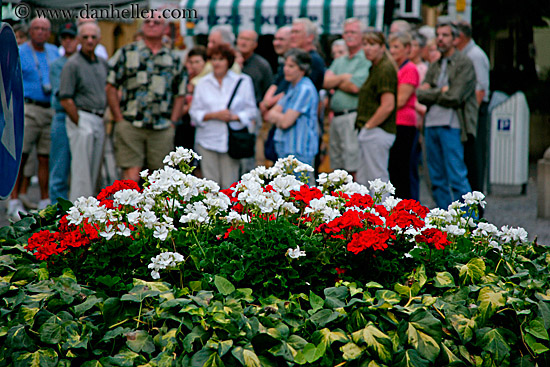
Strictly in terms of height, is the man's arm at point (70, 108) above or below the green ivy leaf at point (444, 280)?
above

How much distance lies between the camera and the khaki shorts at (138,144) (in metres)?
8.29

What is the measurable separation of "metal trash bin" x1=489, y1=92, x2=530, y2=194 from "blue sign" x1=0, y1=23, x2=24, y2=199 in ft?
32.2

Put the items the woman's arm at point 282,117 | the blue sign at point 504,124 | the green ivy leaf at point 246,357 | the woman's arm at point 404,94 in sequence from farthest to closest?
the blue sign at point 504,124
the woman's arm at point 404,94
the woman's arm at point 282,117
the green ivy leaf at point 246,357

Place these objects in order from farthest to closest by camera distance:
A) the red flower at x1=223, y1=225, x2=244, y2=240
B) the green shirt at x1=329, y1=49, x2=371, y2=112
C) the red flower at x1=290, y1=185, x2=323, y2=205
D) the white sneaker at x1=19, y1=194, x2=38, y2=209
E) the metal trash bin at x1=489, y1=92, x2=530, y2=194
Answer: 1. the metal trash bin at x1=489, y1=92, x2=530, y2=194
2. the white sneaker at x1=19, y1=194, x2=38, y2=209
3. the green shirt at x1=329, y1=49, x2=371, y2=112
4. the red flower at x1=290, y1=185, x2=323, y2=205
5. the red flower at x1=223, y1=225, x2=244, y2=240

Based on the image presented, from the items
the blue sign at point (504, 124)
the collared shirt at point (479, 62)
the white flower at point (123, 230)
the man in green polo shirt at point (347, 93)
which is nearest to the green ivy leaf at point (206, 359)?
the white flower at point (123, 230)

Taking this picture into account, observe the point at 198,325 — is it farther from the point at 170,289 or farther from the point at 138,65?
the point at 138,65

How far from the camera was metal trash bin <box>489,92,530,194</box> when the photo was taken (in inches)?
477

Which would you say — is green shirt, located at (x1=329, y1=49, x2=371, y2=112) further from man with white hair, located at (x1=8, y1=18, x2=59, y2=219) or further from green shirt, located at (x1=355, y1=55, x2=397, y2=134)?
man with white hair, located at (x1=8, y1=18, x2=59, y2=219)

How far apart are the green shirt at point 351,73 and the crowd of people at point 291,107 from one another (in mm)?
10

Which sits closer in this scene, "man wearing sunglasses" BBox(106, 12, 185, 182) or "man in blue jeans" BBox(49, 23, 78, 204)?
"man wearing sunglasses" BBox(106, 12, 185, 182)

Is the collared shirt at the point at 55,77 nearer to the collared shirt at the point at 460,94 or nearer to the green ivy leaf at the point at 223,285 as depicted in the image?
the collared shirt at the point at 460,94

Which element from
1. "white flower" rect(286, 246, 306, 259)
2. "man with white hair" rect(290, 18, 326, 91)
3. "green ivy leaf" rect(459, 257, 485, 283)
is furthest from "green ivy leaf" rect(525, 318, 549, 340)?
"man with white hair" rect(290, 18, 326, 91)

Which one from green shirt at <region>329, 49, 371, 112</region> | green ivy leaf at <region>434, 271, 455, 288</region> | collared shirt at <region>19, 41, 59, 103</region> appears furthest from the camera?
collared shirt at <region>19, 41, 59, 103</region>

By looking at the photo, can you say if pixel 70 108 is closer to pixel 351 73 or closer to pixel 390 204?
pixel 351 73
